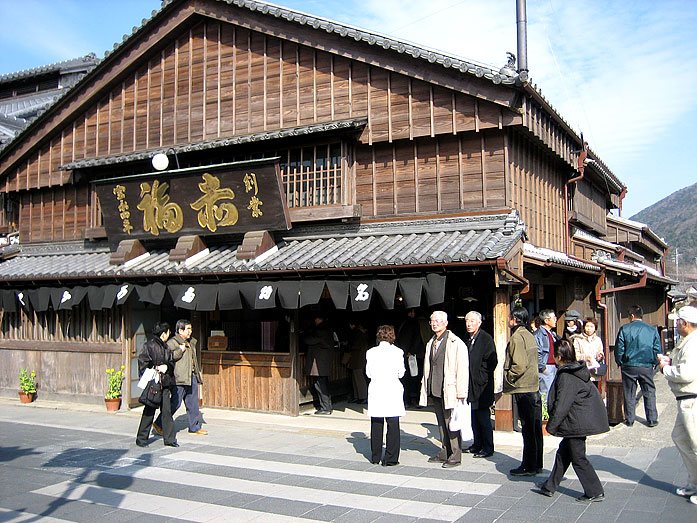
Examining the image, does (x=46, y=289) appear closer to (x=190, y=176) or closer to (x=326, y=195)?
(x=190, y=176)

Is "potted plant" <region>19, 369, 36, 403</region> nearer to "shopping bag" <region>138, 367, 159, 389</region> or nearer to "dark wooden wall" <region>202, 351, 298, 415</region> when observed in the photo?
"dark wooden wall" <region>202, 351, 298, 415</region>

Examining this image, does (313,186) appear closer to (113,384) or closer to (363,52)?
(363,52)

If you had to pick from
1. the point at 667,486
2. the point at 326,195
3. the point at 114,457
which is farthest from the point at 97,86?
the point at 667,486

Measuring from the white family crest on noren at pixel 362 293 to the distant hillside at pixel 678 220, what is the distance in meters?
95.6

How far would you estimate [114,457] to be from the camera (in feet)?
32.7

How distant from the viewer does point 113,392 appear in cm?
1452

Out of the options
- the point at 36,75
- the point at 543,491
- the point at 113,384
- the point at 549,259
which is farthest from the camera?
the point at 36,75

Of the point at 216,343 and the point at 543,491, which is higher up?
the point at 216,343

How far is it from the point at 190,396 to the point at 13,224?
11.0 m

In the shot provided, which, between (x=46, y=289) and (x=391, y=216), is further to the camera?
(x=46, y=289)

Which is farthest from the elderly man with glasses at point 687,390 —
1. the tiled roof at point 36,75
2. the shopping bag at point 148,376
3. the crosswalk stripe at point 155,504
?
the tiled roof at point 36,75

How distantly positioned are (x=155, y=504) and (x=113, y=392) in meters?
7.67

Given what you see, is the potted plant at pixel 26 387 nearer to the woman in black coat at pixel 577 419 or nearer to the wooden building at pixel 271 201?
the wooden building at pixel 271 201

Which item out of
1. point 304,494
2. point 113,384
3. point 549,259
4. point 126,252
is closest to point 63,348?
point 113,384
